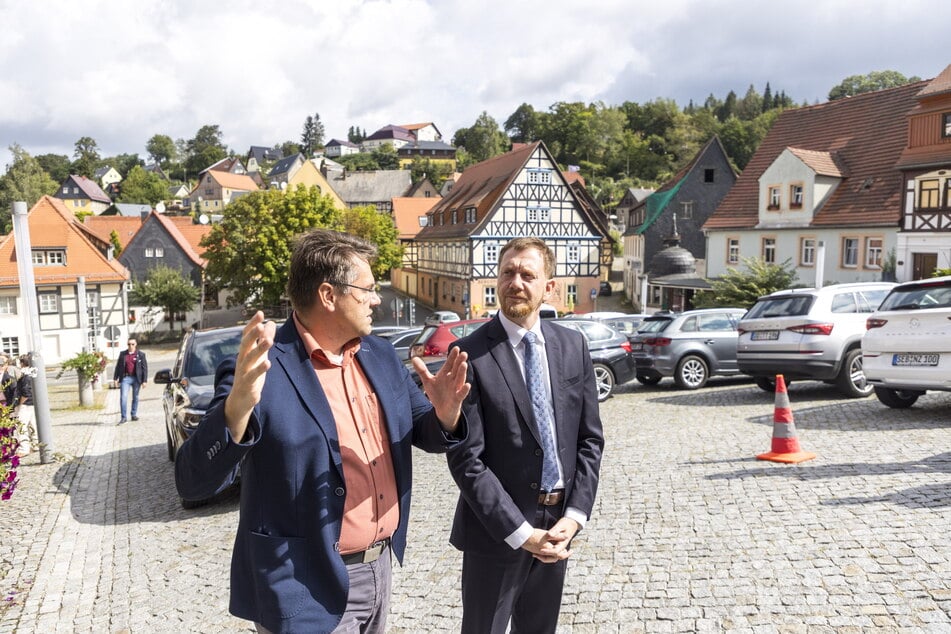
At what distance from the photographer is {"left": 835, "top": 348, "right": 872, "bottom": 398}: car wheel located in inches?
445

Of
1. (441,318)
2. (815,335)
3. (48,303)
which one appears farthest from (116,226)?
(815,335)

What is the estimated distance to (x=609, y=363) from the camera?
1355 centimetres

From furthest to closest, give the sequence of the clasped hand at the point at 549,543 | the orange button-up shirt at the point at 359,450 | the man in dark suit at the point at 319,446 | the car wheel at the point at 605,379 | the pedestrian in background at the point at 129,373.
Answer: the pedestrian in background at the point at 129,373 → the car wheel at the point at 605,379 → the clasped hand at the point at 549,543 → the orange button-up shirt at the point at 359,450 → the man in dark suit at the point at 319,446

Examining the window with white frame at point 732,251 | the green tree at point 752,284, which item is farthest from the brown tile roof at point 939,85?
the window with white frame at point 732,251

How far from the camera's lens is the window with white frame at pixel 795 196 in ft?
109

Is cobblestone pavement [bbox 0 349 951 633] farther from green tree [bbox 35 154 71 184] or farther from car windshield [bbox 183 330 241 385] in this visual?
green tree [bbox 35 154 71 184]

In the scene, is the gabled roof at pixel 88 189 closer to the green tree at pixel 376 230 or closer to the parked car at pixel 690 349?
the green tree at pixel 376 230

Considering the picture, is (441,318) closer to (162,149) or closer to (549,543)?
(549,543)

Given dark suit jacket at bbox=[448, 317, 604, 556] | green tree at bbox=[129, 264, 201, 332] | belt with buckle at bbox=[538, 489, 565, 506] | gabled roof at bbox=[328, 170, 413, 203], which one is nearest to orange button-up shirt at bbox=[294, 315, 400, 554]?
dark suit jacket at bbox=[448, 317, 604, 556]

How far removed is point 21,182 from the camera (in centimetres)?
8481

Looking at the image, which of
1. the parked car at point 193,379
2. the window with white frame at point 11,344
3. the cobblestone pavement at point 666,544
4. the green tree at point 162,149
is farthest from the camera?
the green tree at point 162,149

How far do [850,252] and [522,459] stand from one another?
32.4m

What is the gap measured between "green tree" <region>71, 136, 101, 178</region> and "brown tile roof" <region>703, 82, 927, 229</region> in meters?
152

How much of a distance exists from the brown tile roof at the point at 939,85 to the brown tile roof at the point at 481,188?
21.5 meters
